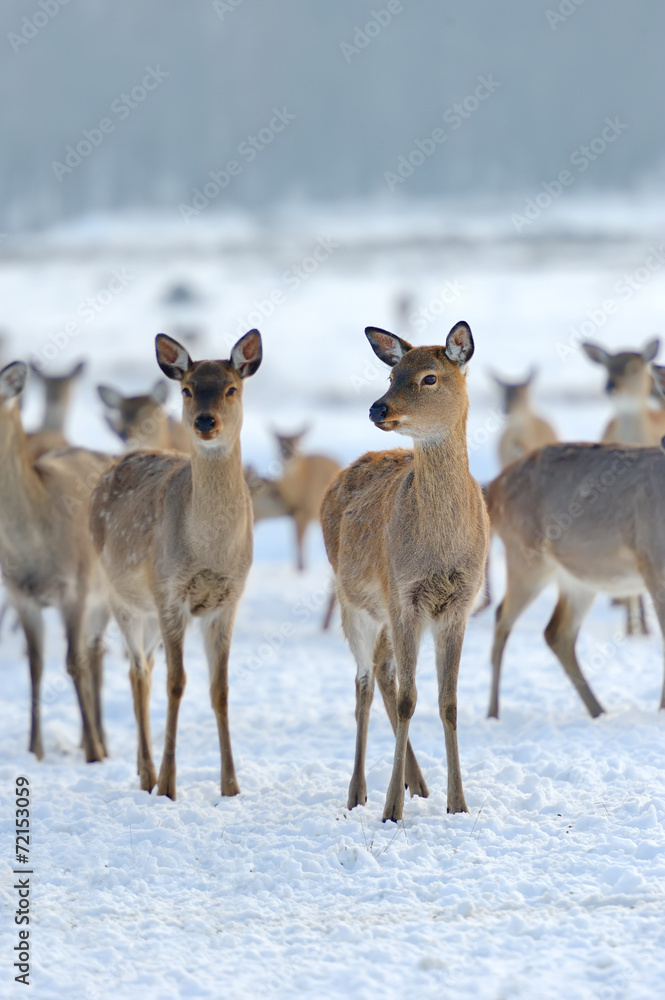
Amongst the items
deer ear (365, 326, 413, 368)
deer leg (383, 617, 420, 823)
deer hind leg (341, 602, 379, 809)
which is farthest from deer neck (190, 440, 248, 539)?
deer leg (383, 617, 420, 823)

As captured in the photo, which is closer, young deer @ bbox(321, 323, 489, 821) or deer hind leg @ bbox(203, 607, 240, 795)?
young deer @ bbox(321, 323, 489, 821)

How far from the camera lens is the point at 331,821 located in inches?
216

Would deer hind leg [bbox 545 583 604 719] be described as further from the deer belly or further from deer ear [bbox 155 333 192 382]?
deer ear [bbox 155 333 192 382]

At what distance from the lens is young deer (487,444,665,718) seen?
806cm

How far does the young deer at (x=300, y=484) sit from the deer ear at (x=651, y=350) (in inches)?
190

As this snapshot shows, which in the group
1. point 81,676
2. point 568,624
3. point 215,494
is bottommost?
point 81,676

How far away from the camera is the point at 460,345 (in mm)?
5574

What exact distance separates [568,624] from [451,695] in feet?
10.5

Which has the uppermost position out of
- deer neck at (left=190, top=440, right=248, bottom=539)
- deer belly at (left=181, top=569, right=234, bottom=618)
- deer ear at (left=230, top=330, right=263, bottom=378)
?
deer ear at (left=230, top=330, right=263, bottom=378)

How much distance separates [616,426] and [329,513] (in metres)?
7.07

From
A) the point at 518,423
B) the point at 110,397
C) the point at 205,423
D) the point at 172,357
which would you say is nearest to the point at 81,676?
the point at 172,357

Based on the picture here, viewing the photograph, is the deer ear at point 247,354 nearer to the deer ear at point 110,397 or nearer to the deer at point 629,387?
the deer ear at point 110,397

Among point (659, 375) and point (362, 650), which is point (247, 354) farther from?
point (659, 375)

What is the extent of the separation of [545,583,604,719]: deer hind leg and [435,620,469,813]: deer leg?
285 centimetres
